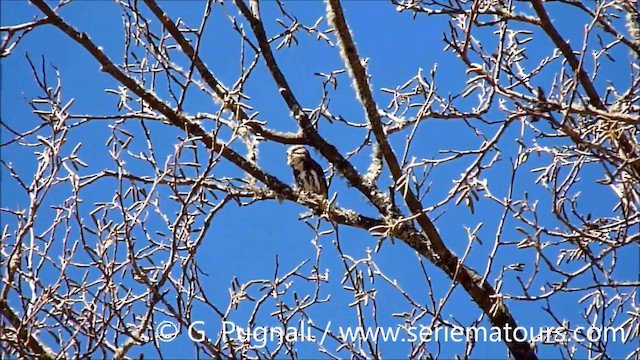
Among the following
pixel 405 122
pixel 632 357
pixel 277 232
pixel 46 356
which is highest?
pixel 277 232

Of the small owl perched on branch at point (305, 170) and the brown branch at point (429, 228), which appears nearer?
the brown branch at point (429, 228)

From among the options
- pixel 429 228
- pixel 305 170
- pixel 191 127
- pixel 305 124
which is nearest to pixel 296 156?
pixel 305 170

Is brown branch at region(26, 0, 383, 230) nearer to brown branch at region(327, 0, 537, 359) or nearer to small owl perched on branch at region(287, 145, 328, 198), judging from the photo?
brown branch at region(327, 0, 537, 359)

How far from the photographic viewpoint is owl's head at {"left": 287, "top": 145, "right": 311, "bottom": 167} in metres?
4.31

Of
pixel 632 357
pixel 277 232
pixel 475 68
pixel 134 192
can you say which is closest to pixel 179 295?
pixel 134 192

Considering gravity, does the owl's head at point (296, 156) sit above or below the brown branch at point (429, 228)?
above

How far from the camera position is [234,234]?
38.2ft

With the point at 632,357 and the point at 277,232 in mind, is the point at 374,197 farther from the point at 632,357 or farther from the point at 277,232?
the point at 277,232

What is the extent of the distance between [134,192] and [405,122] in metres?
1.28

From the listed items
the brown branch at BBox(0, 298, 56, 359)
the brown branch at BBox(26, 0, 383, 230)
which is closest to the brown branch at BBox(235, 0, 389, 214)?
the brown branch at BBox(26, 0, 383, 230)

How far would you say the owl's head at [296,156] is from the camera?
4.31m


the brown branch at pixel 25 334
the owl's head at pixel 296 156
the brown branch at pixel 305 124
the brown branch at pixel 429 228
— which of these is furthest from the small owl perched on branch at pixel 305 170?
the brown branch at pixel 25 334

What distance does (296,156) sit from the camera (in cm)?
433

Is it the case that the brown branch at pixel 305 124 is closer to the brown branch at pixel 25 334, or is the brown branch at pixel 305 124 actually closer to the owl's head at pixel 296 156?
the owl's head at pixel 296 156
